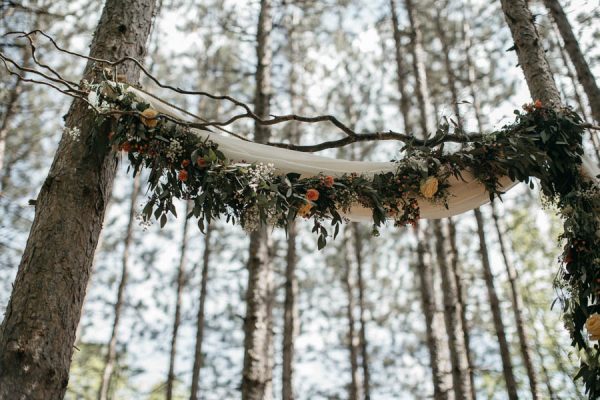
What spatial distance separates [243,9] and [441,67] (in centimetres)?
388

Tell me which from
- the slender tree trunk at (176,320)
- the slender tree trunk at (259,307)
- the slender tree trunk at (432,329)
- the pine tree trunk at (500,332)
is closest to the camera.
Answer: the slender tree trunk at (259,307)

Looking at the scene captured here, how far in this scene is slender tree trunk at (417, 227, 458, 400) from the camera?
18.0 feet

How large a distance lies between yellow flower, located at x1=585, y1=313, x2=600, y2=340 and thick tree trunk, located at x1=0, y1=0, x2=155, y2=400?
260 centimetres

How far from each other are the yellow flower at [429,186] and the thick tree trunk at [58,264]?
1.72m

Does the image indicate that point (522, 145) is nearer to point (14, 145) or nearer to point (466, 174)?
point (466, 174)

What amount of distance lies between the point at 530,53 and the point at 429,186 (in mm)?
1605

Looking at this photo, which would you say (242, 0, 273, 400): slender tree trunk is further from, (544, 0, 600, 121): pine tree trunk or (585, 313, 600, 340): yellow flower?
(544, 0, 600, 121): pine tree trunk

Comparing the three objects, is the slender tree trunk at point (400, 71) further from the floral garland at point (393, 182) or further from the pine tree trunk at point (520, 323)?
the floral garland at point (393, 182)

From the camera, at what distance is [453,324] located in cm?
624

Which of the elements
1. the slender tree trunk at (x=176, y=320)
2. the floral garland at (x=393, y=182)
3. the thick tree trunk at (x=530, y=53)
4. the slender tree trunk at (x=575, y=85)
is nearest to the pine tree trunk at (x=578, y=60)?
the thick tree trunk at (x=530, y=53)

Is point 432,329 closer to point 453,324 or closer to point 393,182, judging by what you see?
point 453,324

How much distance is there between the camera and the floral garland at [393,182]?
9.32 feet

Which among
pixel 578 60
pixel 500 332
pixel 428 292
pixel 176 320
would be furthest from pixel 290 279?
pixel 578 60

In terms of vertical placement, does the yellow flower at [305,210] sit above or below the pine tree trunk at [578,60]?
below
